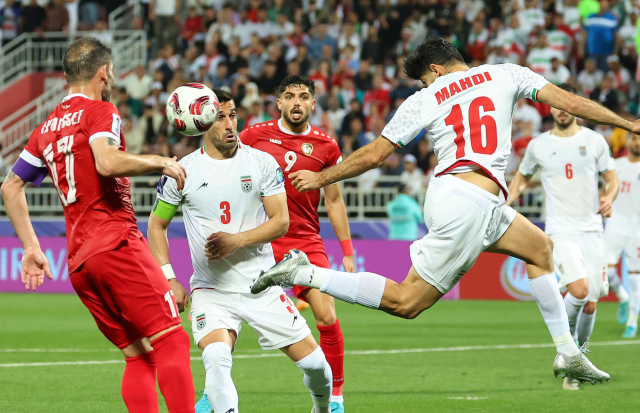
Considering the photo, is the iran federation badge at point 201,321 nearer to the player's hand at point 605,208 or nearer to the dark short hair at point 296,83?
the dark short hair at point 296,83

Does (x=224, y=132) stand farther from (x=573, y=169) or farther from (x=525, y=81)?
(x=573, y=169)

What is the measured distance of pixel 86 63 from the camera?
217 inches

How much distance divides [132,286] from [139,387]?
2.28ft

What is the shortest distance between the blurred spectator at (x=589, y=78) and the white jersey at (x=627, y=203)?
6.64 metres

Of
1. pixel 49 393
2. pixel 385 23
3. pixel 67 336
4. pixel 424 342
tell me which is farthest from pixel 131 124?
pixel 49 393

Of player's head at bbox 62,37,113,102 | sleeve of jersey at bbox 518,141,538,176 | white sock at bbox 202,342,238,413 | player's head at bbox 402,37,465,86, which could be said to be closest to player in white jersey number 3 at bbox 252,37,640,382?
player's head at bbox 402,37,465,86

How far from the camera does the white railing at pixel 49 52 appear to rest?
25250 mm

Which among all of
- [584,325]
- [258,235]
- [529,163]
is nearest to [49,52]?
[529,163]

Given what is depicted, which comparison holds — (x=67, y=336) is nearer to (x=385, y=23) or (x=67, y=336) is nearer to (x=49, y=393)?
(x=49, y=393)

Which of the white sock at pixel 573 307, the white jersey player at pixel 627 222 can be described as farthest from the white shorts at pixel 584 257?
the white jersey player at pixel 627 222

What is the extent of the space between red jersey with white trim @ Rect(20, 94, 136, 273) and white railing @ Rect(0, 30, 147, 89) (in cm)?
1999

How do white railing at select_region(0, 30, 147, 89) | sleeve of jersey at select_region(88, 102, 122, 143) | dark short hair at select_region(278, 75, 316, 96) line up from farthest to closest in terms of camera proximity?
white railing at select_region(0, 30, 147, 89)
dark short hair at select_region(278, 75, 316, 96)
sleeve of jersey at select_region(88, 102, 122, 143)

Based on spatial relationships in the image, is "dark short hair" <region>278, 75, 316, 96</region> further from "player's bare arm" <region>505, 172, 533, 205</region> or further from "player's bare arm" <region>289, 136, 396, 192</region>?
"player's bare arm" <region>505, 172, 533, 205</region>

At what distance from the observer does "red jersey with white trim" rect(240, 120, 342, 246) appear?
26.7 ft
